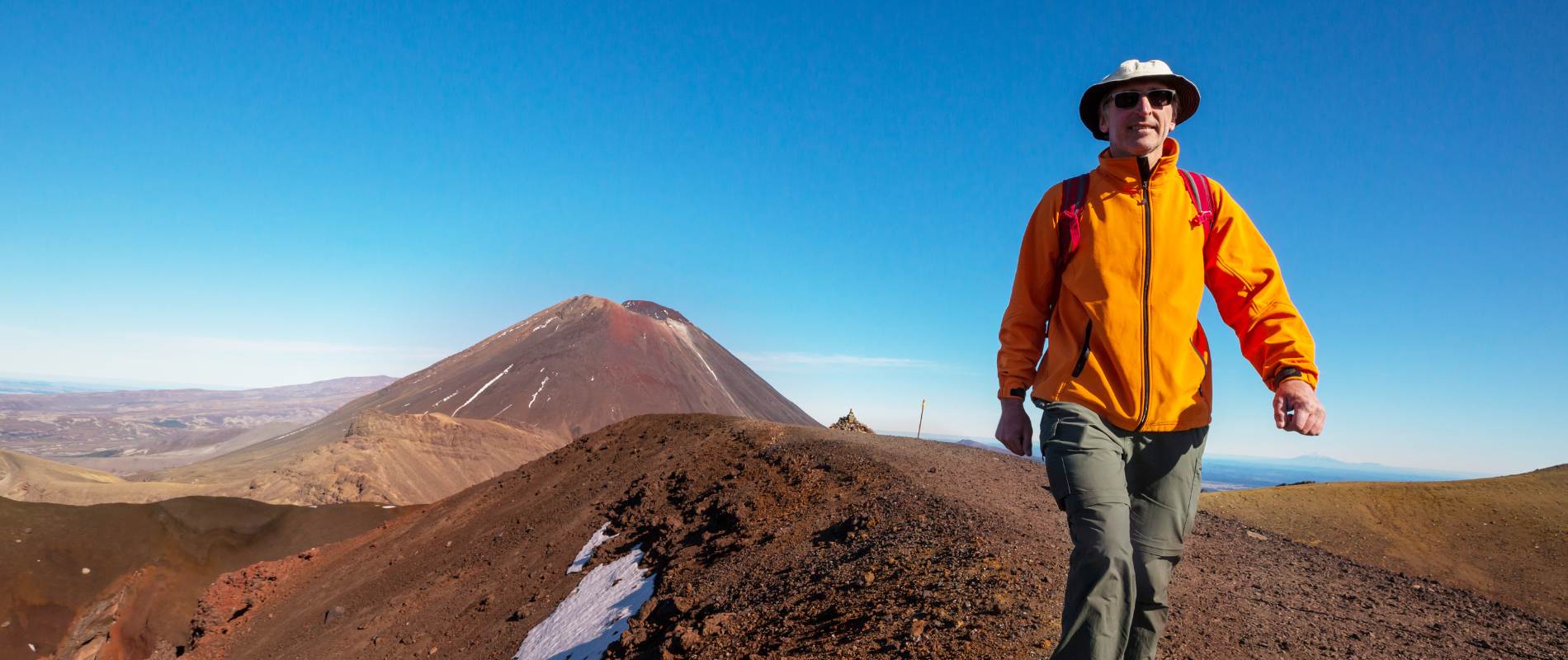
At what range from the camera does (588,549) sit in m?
9.35

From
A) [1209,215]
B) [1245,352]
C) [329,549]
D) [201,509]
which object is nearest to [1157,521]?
[1245,352]

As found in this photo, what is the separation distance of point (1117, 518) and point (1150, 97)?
1.31 meters

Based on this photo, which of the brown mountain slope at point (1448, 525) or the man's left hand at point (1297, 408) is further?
the brown mountain slope at point (1448, 525)

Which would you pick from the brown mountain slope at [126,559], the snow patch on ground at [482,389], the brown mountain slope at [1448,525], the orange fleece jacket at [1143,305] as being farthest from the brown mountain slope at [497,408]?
the orange fleece jacket at [1143,305]

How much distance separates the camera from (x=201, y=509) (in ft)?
55.5

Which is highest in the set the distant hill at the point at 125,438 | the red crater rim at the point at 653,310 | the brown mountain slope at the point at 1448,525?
the red crater rim at the point at 653,310

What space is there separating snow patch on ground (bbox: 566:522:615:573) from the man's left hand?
8.01m

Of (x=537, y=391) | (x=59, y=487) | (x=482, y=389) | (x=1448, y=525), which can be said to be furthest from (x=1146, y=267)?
(x=482, y=389)

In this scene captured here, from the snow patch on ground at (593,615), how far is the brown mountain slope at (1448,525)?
7.88m

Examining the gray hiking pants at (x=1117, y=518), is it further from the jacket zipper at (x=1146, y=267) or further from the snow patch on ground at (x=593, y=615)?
the snow patch on ground at (x=593, y=615)

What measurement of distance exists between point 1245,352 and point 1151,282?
40 cm

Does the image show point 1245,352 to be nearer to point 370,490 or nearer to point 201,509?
point 201,509

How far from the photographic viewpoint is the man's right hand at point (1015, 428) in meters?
2.30

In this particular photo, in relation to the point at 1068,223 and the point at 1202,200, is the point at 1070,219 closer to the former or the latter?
the point at 1068,223
